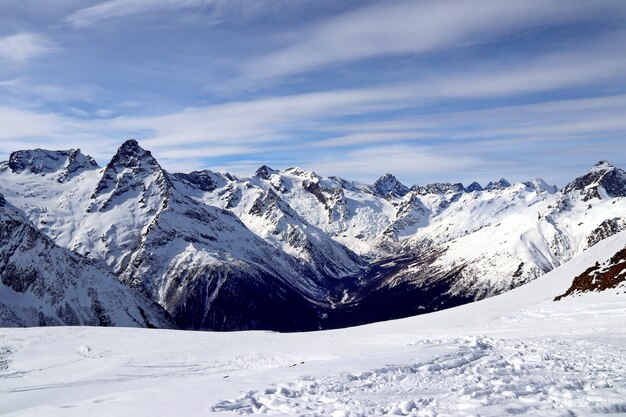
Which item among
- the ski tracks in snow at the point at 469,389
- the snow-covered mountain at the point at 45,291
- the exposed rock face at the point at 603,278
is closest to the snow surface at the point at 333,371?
the ski tracks in snow at the point at 469,389

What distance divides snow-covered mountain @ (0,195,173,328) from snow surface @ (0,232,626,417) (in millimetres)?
150995

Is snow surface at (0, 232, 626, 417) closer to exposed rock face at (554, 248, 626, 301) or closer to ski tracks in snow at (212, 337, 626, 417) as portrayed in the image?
ski tracks in snow at (212, 337, 626, 417)

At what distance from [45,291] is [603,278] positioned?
190411mm

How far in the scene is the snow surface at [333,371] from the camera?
16.5 metres

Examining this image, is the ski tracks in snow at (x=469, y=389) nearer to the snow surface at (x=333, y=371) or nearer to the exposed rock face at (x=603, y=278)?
the snow surface at (x=333, y=371)

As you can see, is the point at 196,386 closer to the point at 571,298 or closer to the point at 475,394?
the point at 475,394

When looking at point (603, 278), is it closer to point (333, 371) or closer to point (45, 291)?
point (333, 371)

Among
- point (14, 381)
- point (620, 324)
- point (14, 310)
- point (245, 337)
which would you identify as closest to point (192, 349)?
point (245, 337)

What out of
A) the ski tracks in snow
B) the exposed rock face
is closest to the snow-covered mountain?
the exposed rock face

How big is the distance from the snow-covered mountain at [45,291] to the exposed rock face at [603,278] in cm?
17311

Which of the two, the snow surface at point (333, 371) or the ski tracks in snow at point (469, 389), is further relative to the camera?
the snow surface at point (333, 371)

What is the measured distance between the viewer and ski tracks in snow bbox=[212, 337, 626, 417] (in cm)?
1580

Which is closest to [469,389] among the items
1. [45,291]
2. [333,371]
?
[333,371]

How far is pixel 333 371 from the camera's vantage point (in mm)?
21344
